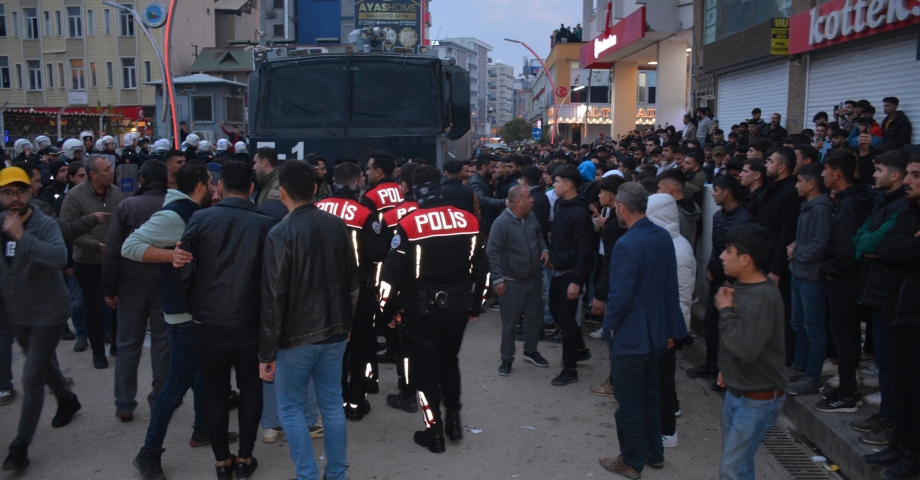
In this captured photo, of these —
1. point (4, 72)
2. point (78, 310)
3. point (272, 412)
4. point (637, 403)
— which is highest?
point (4, 72)

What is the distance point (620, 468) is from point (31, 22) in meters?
47.2

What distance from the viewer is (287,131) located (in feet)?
31.9

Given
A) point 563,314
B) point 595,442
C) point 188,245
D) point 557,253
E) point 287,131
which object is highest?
point 287,131

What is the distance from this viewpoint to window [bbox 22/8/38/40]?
1623 inches

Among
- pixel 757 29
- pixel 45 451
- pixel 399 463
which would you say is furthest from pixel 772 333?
pixel 757 29

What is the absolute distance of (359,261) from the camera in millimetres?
5781

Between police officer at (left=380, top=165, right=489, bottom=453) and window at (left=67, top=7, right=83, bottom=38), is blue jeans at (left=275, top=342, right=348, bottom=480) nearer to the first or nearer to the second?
police officer at (left=380, top=165, right=489, bottom=453)

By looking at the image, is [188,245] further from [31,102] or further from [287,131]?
[31,102]

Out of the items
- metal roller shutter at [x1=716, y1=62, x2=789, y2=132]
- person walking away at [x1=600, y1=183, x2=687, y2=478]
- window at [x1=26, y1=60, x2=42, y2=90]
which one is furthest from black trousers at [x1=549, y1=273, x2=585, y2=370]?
window at [x1=26, y1=60, x2=42, y2=90]

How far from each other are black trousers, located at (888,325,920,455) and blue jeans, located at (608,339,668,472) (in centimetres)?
146

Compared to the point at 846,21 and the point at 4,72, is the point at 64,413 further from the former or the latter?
the point at 4,72

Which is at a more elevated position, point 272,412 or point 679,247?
point 679,247

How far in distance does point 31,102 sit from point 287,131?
3997 centimetres

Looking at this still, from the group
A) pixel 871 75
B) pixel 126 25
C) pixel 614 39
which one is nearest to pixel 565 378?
pixel 871 75
